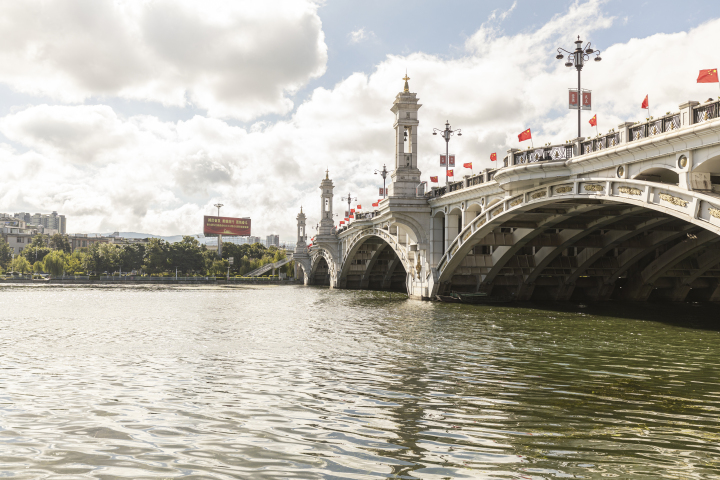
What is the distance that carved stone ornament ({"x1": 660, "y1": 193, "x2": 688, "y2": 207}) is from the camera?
80.4 feet

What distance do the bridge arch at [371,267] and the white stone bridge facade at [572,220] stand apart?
62.3 ft

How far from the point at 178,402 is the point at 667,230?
143 feet

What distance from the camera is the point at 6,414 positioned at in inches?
453

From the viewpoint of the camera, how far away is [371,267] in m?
92.7

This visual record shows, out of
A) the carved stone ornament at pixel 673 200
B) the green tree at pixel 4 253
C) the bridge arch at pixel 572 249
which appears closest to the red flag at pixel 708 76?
the carved stone ornament at pixel 673 200

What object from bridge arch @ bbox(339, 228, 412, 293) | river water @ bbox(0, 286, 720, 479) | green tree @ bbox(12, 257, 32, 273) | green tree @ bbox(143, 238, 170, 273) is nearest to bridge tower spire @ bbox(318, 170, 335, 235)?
bridge arch @ bbox(339, 228, 412, 293)

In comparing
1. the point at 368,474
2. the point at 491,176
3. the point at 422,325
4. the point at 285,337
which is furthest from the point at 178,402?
the point at 491,176

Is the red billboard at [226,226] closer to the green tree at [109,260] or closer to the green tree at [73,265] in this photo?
the green tree at [109,260]

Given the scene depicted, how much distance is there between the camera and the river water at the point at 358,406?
28.6ft

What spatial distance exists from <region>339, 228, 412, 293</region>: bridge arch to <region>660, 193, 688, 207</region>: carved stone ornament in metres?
55.3

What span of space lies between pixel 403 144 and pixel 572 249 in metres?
19.0

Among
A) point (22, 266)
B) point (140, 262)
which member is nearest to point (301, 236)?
point (140, 262)

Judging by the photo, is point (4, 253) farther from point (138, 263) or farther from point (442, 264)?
point (442, 264)

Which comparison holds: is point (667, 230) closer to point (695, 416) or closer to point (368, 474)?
point (695, 416)
